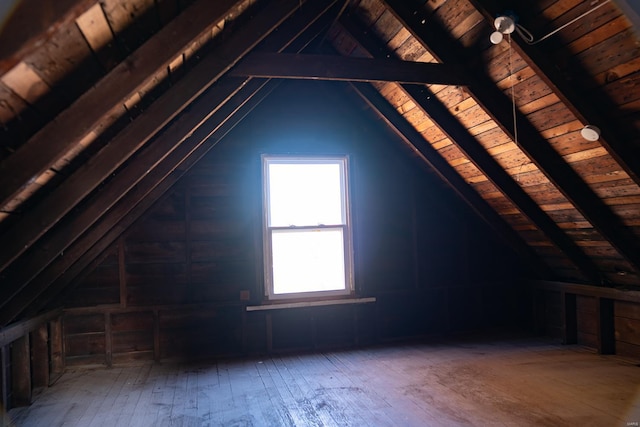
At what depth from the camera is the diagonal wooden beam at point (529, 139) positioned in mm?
3156

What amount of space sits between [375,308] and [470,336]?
3.83 ft

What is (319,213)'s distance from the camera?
4777mm

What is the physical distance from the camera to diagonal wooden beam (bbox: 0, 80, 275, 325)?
3.04 m

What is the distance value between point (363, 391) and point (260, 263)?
5.82 feet

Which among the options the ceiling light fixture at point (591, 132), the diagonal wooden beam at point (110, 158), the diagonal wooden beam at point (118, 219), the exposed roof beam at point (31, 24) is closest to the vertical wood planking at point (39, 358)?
the diagonal wooden beam at point (118, 219)

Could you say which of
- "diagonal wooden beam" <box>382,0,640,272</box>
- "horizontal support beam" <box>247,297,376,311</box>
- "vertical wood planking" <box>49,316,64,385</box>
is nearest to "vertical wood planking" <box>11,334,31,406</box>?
"vertical wood planking" <box>49,316,64,385</box>

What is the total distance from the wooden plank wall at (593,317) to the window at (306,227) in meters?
2.29

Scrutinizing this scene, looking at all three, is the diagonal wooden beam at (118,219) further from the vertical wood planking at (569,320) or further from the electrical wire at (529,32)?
the vertical wood planking at (569,320)

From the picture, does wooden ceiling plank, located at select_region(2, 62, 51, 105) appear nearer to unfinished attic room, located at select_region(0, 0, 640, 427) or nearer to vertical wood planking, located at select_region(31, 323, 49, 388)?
unfinished attic room, located at select_region(0, 0, 640, 427)

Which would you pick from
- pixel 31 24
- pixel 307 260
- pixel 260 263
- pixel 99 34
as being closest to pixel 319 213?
pixel 307 260

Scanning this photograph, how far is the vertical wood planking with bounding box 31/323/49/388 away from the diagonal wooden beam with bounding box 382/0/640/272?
3853mm

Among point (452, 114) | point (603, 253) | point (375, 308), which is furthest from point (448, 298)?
point (452, 114)

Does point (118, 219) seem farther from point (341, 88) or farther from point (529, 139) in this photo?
point (529, 139)

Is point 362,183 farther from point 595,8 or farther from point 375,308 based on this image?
point 595,8
